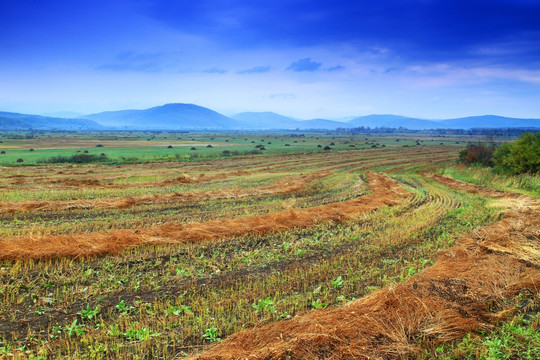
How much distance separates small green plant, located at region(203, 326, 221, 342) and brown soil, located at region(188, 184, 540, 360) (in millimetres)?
501

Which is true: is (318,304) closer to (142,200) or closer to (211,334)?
(211,334)

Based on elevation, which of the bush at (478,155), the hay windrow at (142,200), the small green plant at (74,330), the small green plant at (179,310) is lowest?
the small green plant at (74,330)

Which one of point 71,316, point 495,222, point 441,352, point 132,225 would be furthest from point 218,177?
point 441,352

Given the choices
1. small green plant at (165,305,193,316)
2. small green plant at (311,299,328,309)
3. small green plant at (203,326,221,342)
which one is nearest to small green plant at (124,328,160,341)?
small green plant at (165,305,193,316)

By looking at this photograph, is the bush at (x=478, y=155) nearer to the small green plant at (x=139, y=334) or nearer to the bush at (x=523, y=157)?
the bush at (x=523, y=157)

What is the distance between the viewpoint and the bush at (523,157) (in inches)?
1064

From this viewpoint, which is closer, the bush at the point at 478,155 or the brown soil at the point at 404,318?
the brown soil at the point at 404,318

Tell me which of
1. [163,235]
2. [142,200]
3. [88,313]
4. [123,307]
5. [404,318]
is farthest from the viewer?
[142,200]

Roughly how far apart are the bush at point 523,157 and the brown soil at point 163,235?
17256 millimetres

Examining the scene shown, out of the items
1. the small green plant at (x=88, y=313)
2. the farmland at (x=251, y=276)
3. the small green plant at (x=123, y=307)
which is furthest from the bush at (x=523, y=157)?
the small green plant at (x=88, y=313)

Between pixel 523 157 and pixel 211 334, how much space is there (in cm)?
3076

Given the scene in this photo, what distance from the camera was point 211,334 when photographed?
626cm

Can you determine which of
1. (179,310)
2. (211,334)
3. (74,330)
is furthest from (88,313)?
(211,334)

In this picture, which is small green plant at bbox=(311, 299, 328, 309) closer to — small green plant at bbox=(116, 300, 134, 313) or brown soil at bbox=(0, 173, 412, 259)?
small green plant at bbox=(116, 300, 134, 313)
